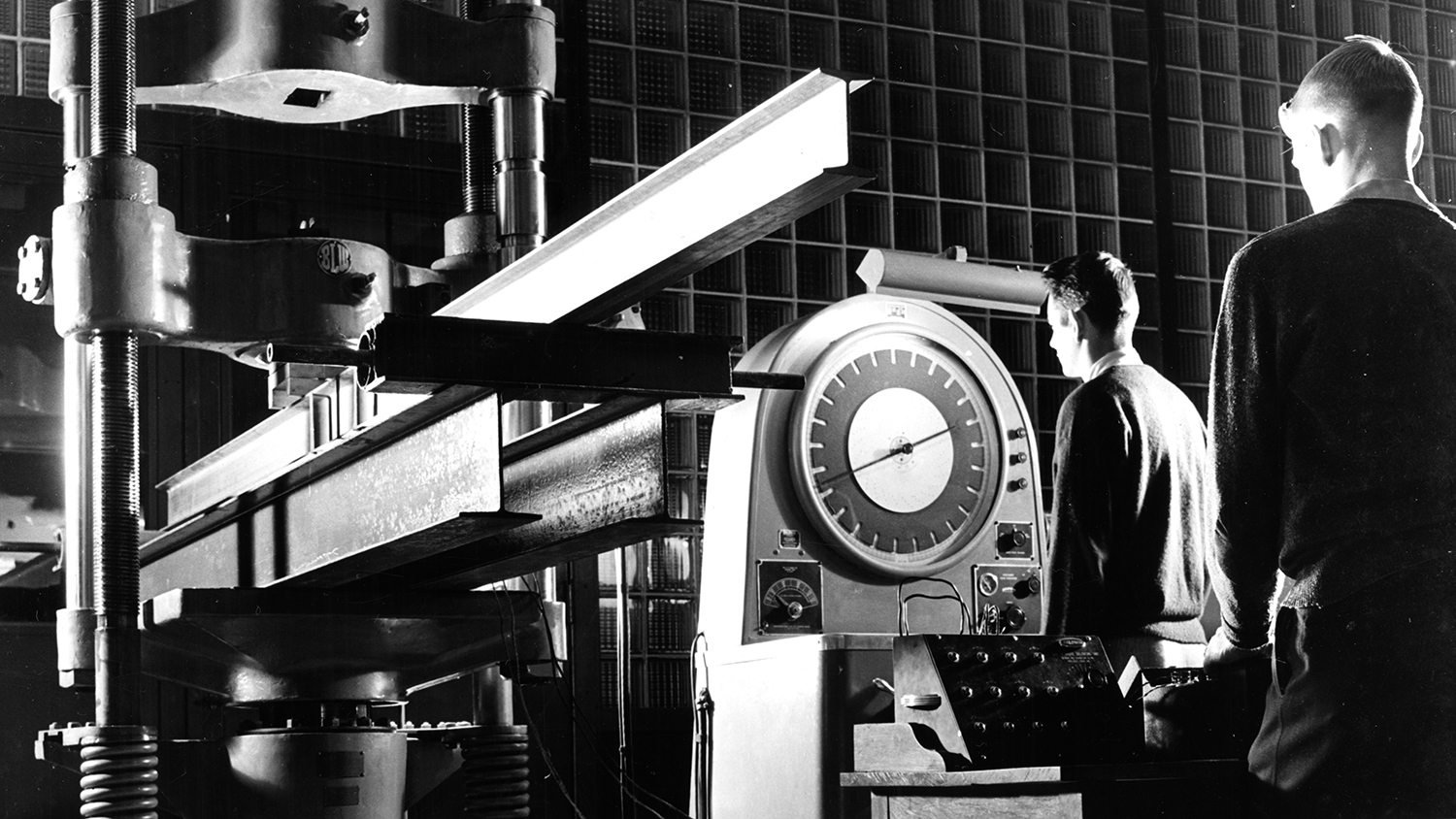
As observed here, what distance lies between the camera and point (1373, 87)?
5.46 ft

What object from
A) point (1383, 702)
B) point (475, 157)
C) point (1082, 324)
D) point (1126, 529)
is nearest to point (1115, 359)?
point (1082, 324)

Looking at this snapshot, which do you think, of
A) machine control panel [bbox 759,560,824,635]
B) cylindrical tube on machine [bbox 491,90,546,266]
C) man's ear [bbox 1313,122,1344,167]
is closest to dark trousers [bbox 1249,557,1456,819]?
man's ear [bbox 1313,122,1344,167]

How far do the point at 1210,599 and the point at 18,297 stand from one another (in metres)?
2.78

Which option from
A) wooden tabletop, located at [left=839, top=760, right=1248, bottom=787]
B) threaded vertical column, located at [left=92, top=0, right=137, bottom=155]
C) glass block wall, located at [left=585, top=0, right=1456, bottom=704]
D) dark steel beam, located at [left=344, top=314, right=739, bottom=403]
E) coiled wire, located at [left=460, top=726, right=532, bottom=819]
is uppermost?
glass block wall, located at [left=585, top=0, right=1456, bottom=704]

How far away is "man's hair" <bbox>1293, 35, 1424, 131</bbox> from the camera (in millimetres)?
1666

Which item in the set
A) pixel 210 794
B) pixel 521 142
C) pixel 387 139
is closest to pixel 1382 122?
pixel 521 142

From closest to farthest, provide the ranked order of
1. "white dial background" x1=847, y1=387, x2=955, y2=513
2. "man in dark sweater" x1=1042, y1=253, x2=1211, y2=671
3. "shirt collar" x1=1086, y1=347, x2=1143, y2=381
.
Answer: "man in dark sweater" x1=1042, y1=253, x2=1211, y2=671 < "shirt collar" x1=1086, y1=347, x2=1143, y2=381 < "white dial background" x1=847, y1=387, x2=955, y2=513

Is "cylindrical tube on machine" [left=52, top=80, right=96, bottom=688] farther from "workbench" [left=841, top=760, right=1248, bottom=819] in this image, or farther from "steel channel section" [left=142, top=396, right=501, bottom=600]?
"workbench" [left=841, top=760, right=1248, bottom=819]

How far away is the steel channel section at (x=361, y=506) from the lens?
156 cm

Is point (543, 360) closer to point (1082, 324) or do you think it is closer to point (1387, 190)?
point (1387, 190)

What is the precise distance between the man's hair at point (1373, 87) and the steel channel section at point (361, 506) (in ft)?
3.01

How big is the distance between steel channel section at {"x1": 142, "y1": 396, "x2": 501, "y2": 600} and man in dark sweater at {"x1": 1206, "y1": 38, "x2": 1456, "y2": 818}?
2.47ft

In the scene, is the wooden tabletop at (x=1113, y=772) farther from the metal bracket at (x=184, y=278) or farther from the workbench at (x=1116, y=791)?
the metal bracket at (x=184, y=278)

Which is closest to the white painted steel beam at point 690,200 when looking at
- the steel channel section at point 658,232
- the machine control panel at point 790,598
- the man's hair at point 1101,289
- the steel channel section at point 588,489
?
the steel channel section at point 658,232
